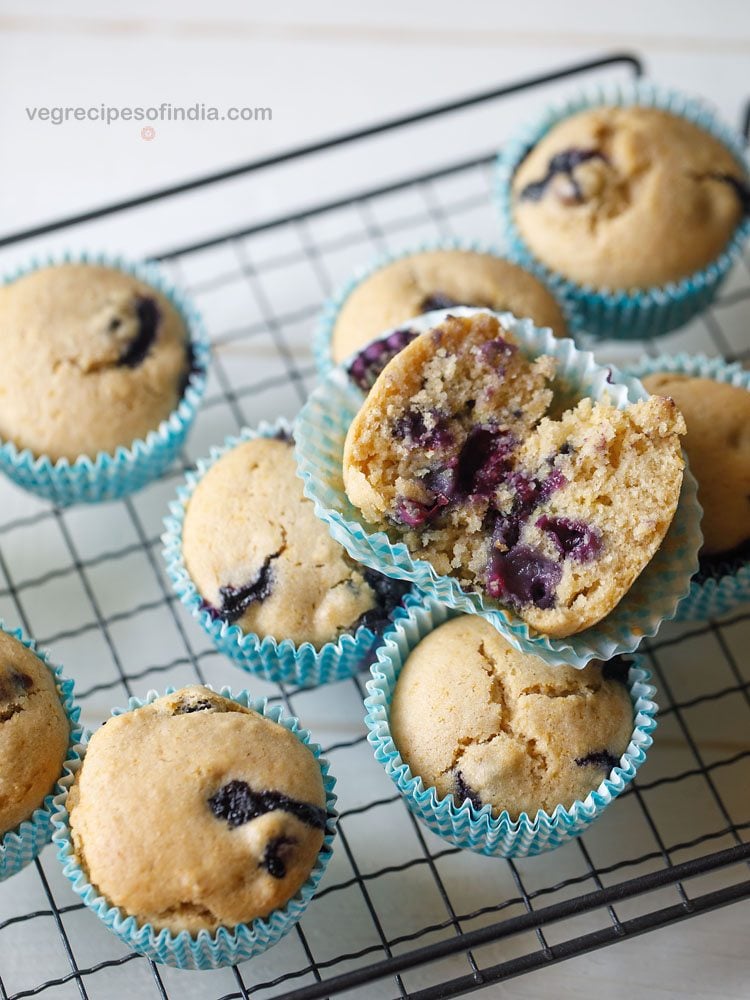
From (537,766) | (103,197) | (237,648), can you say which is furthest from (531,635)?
(103,197)

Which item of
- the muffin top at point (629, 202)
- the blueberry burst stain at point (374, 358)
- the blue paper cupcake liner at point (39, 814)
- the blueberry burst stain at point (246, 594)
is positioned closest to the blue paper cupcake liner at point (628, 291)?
the muffin top at point (629, 202)

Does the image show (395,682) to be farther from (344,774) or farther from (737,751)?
(737,751)

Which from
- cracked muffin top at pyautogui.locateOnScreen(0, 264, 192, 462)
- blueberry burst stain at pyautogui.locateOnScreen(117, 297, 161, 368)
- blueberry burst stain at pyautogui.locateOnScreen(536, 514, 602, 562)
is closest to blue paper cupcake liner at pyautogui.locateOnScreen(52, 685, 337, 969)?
blueberry burst stain at pyautogui.locateOnScreen(536, 514, 602, 562)

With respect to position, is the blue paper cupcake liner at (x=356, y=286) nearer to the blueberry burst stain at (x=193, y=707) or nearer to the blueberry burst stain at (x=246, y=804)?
the blueberry burst stain at (x=193, y=707)

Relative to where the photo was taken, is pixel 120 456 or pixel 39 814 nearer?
pixel 39 814

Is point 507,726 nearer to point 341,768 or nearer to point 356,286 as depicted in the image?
point 341,768

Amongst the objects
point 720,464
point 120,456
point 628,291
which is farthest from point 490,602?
point 628,291
